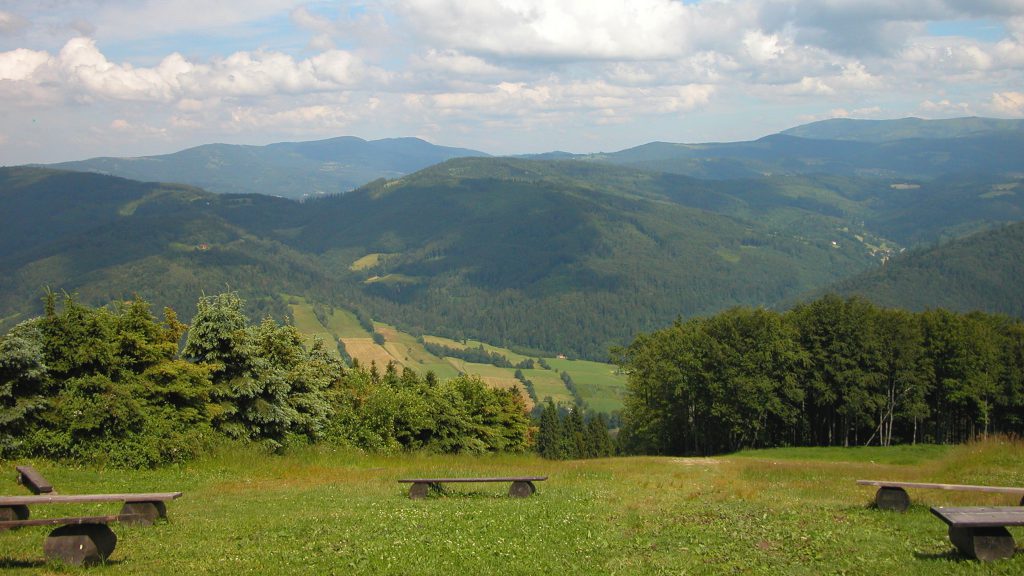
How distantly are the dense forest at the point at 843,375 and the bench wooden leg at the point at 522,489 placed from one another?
37450 millimetres

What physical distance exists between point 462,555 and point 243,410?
17.7 meters

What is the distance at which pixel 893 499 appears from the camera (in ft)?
45.5

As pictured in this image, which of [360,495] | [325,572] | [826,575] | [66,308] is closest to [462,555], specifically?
[325,572]

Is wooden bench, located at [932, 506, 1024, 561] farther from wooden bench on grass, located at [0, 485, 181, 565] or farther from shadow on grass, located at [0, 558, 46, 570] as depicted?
shadow on grass, located at [0, 558, 46, 570]

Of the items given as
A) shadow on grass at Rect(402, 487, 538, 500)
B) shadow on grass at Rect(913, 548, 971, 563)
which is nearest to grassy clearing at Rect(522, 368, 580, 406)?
shadow on grass at Rect(402, 487, 538, 500)

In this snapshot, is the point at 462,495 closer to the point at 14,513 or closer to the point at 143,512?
the point at 143,512

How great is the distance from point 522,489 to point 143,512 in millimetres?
7773

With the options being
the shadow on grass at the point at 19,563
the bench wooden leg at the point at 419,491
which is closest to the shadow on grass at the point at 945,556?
the bench wooden leg at the point at 419,491

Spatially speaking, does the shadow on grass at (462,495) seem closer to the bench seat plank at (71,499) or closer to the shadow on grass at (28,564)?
the bench seat plank at (71,499)

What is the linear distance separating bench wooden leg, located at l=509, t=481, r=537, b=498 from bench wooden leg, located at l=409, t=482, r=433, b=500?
6.37 feet

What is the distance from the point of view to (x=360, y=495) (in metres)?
16.8

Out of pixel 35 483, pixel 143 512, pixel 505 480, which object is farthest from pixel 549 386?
pixel 143 512

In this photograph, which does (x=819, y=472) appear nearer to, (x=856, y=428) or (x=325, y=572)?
(x=325, y=572)

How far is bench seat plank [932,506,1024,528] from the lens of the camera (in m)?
9.84
